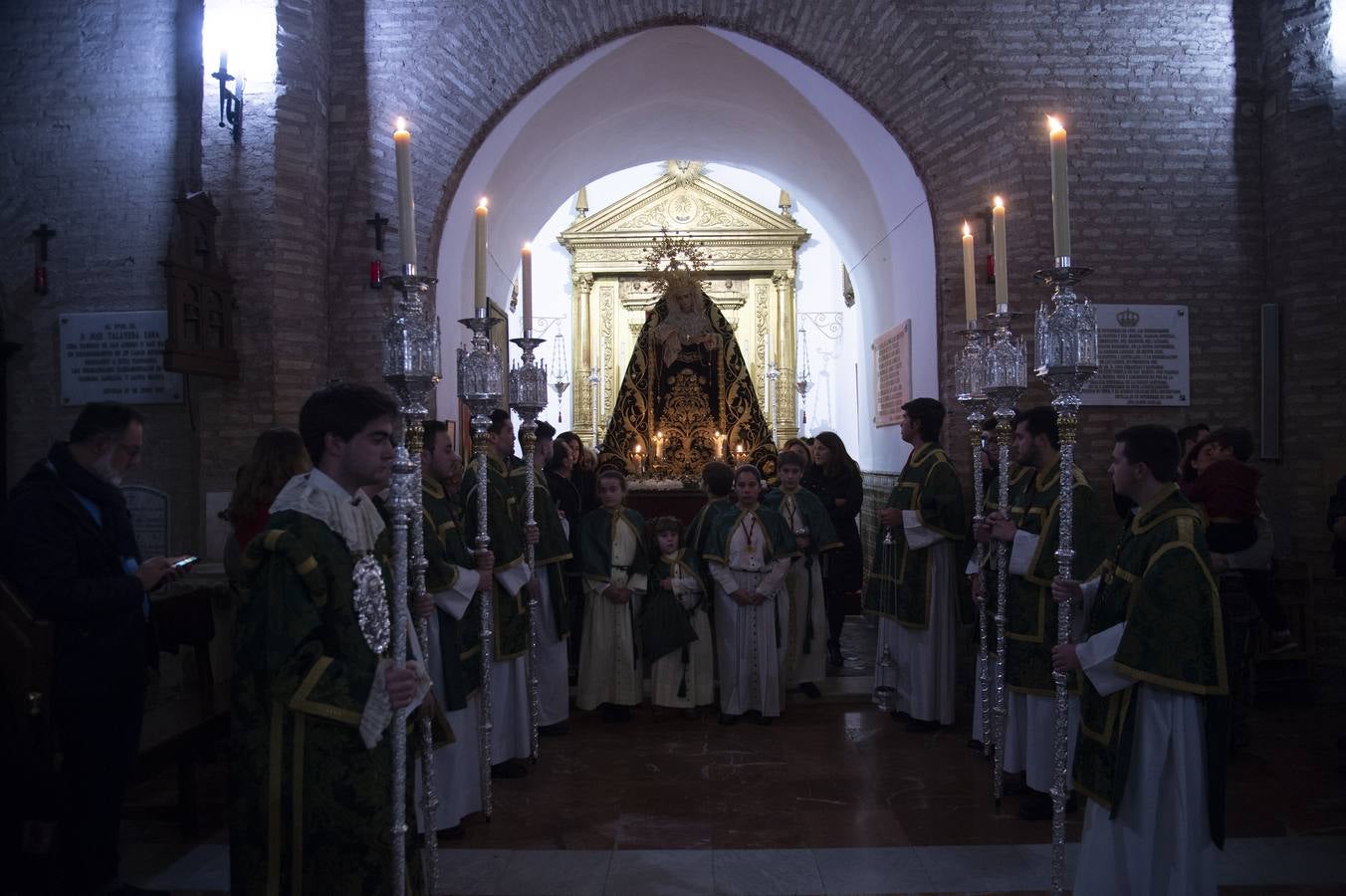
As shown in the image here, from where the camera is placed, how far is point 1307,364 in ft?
23.6

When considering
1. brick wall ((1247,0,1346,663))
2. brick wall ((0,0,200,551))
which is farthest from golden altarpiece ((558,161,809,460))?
brick wall ((0,0,200,551))

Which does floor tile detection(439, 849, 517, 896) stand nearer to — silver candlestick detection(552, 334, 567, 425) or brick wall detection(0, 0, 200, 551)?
brick wall detection(0, 0, 200, 551)

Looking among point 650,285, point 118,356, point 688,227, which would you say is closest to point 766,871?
point 118,356

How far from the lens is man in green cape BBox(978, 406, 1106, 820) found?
15.0 ft

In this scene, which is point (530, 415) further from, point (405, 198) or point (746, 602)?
point (405, 198)

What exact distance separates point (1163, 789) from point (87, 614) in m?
3.77

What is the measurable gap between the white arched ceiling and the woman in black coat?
1002 millimetres

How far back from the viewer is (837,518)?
7781 millimetres

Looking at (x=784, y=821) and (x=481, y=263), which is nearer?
(x=481, y=263)

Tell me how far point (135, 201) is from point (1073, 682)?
7180 millimetres

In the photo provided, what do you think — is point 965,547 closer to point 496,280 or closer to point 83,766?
point 83,766

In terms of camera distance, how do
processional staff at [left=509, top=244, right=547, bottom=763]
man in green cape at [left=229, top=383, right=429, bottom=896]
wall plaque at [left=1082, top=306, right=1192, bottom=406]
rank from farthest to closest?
1. wall plaque at [left=1082, top=306, right=1192, bottom=406]
2. processional staff at [left=509, top=244, right=547, bottom=763]
3. man in green cape at [left=229, top=383, right=429, bottom=896]

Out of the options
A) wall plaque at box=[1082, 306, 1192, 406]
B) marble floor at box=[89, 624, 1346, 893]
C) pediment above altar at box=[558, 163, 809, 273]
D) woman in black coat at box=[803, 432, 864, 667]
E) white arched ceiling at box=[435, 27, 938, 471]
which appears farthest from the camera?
pediment above altar at box=[558, 163, 809, 273]

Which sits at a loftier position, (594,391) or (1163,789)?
(594,391)
